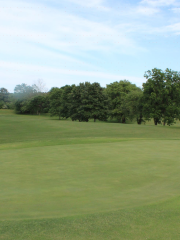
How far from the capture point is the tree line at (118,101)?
43250mm

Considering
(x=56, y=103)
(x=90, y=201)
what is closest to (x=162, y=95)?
(x=56, y=103)

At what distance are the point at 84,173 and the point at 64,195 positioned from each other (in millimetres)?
1745

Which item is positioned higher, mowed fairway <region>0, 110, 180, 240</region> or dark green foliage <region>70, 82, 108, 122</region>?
dark green foliage <region>70, 82, 108, 122</region>

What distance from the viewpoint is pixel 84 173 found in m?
6.29

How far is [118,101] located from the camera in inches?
2697

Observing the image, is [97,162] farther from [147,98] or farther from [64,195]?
[147,98]

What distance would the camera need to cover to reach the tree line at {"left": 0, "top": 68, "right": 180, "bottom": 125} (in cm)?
4325

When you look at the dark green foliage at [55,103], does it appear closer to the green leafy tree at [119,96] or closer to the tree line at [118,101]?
the tree line at [118,101]

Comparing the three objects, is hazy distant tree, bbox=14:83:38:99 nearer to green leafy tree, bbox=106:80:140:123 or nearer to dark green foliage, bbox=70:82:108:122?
green leafy tree, bbox=106:80:140:123

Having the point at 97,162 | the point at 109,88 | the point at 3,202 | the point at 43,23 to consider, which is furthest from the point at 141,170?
the point at 109,88

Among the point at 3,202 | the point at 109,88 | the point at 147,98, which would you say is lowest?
the point at 3,202


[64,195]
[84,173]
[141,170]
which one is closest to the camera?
[64,195]

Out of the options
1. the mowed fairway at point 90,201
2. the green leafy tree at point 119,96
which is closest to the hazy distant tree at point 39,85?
the green leafy tree at point 119,96

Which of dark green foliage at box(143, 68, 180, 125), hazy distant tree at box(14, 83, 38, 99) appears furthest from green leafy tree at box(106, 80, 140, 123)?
hazy distant tree at box(14, 83, 38, 99)
